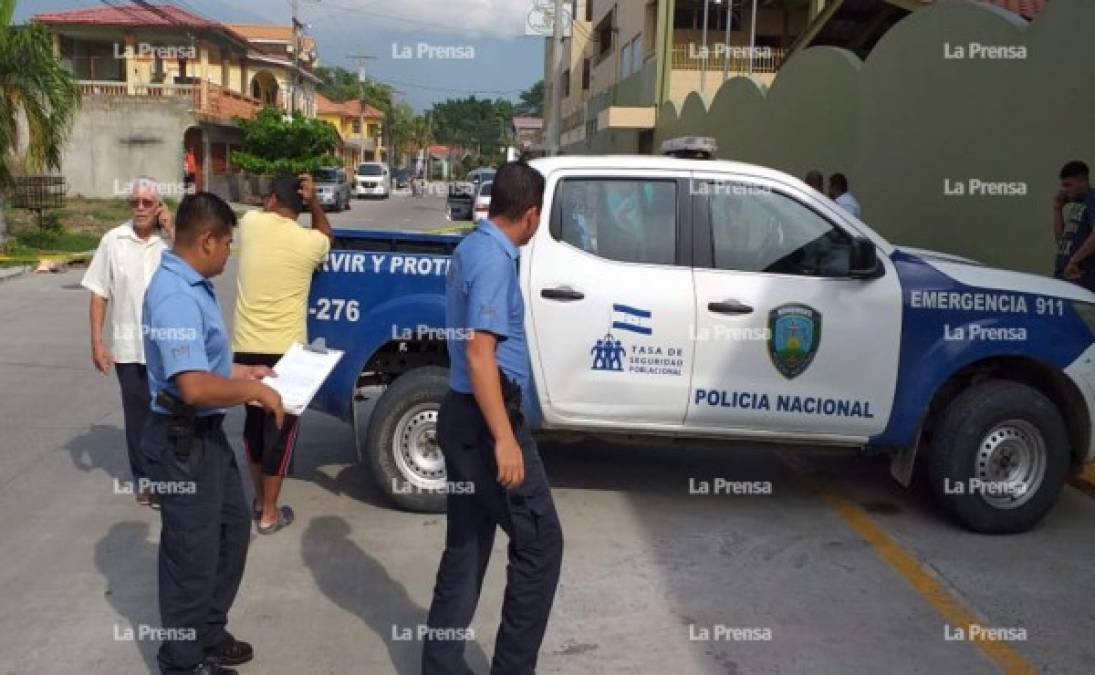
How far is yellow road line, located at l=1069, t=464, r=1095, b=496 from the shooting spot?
6535 millimetres

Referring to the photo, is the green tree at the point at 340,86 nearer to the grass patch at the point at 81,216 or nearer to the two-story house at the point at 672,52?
the two-story house at the point at 672,52

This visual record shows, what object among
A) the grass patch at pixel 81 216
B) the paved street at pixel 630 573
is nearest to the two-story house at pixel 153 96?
the grass patch at pixel 81 216

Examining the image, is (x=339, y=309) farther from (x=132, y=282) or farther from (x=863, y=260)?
(x=863, y=260)

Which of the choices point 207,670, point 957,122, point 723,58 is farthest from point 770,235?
point 723,58

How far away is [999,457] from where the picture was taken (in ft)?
18.3

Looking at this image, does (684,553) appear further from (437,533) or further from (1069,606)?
(1069,606)

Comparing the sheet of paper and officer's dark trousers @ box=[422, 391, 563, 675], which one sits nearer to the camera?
officer's dark trousers @ box=[422, 391, 563, 675]

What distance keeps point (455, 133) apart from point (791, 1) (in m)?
121

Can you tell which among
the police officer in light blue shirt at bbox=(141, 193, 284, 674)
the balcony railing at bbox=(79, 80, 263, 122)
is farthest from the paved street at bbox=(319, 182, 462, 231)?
the police officer in light blue shirt at bbox=(141, 193, 284, 674)

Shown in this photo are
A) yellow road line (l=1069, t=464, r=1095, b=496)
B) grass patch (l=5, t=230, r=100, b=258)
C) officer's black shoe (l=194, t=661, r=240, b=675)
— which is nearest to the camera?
officer's black shoe (l=194, t=661, r=240, b=675)

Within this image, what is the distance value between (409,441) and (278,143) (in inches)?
1437

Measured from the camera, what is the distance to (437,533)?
216 inches

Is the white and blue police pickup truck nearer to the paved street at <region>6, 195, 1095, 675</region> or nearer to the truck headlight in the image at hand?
the truck headlight

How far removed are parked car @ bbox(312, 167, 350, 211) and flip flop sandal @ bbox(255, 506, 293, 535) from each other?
111 feet
